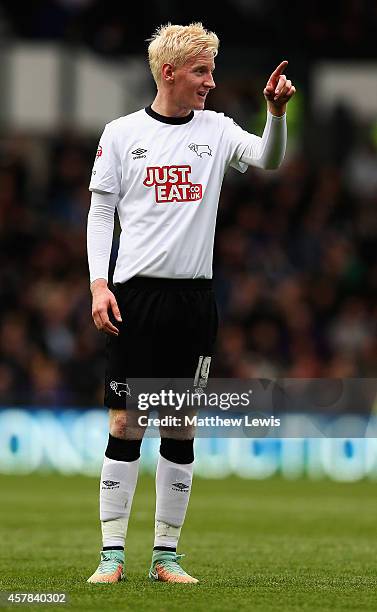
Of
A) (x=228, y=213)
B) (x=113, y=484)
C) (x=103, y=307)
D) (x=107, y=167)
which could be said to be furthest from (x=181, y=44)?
(x=228, y=213)

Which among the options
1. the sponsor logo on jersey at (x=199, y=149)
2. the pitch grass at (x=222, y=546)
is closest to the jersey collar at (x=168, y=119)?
the sponsor logo on jersey at (x=199, y=149)

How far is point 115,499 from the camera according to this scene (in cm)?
629

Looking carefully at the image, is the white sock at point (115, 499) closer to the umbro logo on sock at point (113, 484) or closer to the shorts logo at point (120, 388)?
the umbro logo on sock at point (113, 484)

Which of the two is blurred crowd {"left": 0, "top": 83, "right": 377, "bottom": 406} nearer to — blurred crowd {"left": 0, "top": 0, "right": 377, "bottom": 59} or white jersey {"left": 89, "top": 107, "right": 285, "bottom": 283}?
blurred crowd {"left": 0, "top": 0, "right": 377, "bottom": 59}

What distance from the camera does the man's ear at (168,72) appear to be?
6246 mm

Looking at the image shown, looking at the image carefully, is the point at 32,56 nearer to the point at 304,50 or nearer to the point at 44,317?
the point at 304,50

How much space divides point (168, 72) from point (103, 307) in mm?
985

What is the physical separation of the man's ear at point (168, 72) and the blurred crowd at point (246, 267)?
8216mm

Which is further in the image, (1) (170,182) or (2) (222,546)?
(2) (222,546)

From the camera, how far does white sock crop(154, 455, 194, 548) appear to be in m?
6.45

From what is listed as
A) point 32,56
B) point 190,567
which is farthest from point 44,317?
point 190,567

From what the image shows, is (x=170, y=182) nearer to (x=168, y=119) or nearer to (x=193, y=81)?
(x=168, y=119)

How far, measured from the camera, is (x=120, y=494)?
6.30 metres

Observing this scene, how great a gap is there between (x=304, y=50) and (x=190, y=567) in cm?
1299
